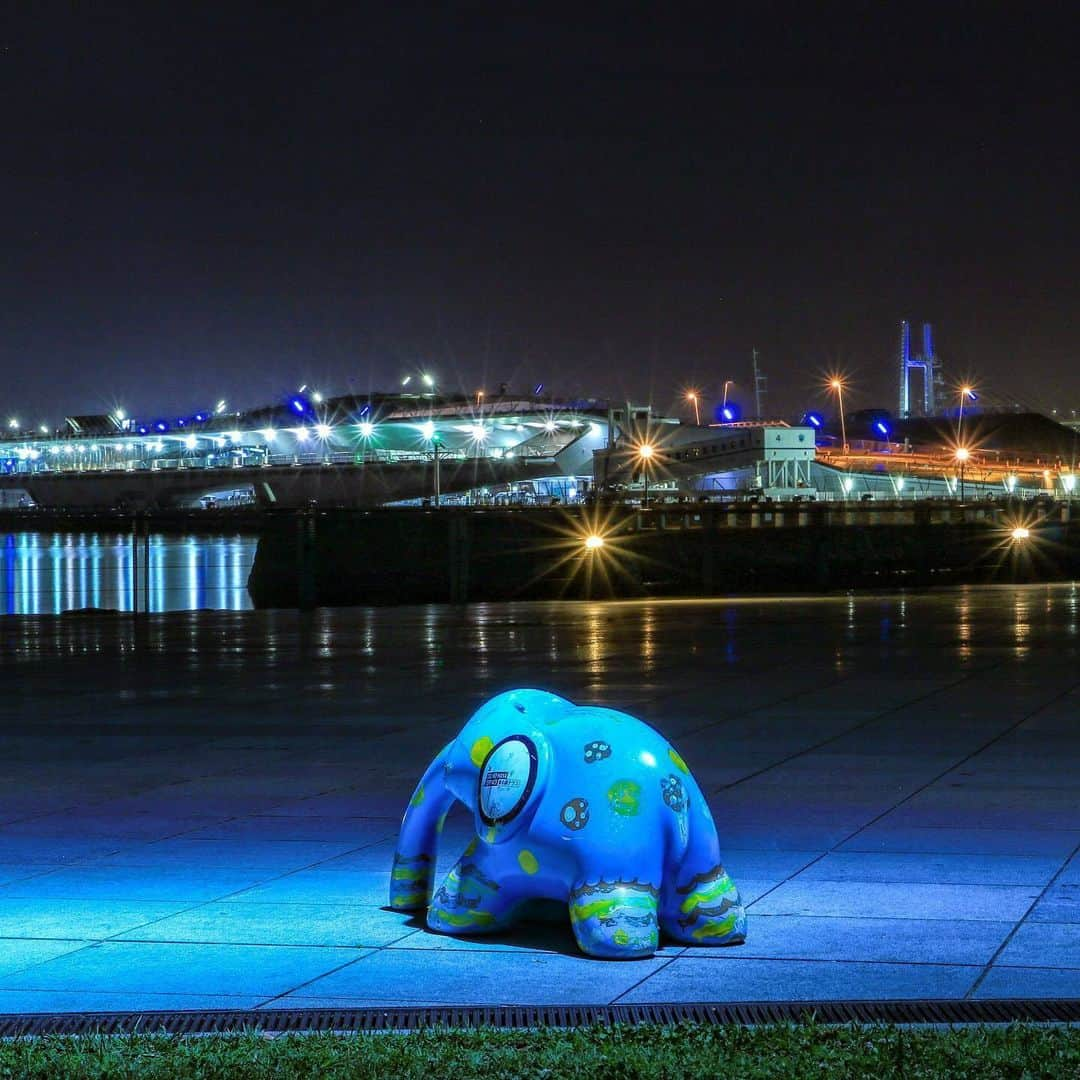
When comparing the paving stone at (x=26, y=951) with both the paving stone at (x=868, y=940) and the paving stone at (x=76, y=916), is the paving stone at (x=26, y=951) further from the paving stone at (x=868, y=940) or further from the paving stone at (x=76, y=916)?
the paving stone at (x=868, y=940)

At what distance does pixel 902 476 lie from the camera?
5807 inches

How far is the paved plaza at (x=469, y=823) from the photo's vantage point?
18.2 feet

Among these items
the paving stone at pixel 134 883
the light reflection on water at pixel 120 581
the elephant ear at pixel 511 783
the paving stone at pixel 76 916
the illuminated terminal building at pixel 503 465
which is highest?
the illuminated terminal building at pixel 503 465

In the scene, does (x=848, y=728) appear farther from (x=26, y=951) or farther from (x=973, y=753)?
(x=26, y=951)

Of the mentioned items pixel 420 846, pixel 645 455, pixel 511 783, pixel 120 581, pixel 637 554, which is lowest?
pixel 420 846

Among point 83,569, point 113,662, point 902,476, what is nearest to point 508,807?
point 113,662

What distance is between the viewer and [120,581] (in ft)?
184

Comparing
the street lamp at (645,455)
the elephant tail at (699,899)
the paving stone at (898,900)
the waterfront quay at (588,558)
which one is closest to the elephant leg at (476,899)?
the elephant tail at (699,899)

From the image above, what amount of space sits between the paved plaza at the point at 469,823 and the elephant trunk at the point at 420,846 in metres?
0.12

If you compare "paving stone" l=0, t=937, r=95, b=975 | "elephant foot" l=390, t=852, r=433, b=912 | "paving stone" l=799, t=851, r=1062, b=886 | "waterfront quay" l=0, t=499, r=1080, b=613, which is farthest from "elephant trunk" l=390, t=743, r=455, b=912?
"waterfront quay" l=0, t=499, r=1080, b=613

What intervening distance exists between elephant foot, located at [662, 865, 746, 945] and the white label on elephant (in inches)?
26.7

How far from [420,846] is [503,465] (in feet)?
452

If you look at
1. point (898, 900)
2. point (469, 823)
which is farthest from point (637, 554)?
point (898, 900)

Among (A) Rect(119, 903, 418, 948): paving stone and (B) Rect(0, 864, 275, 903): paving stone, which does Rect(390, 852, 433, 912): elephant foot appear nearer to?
(A) Rect(119, 903, 418, 948): paving stone
